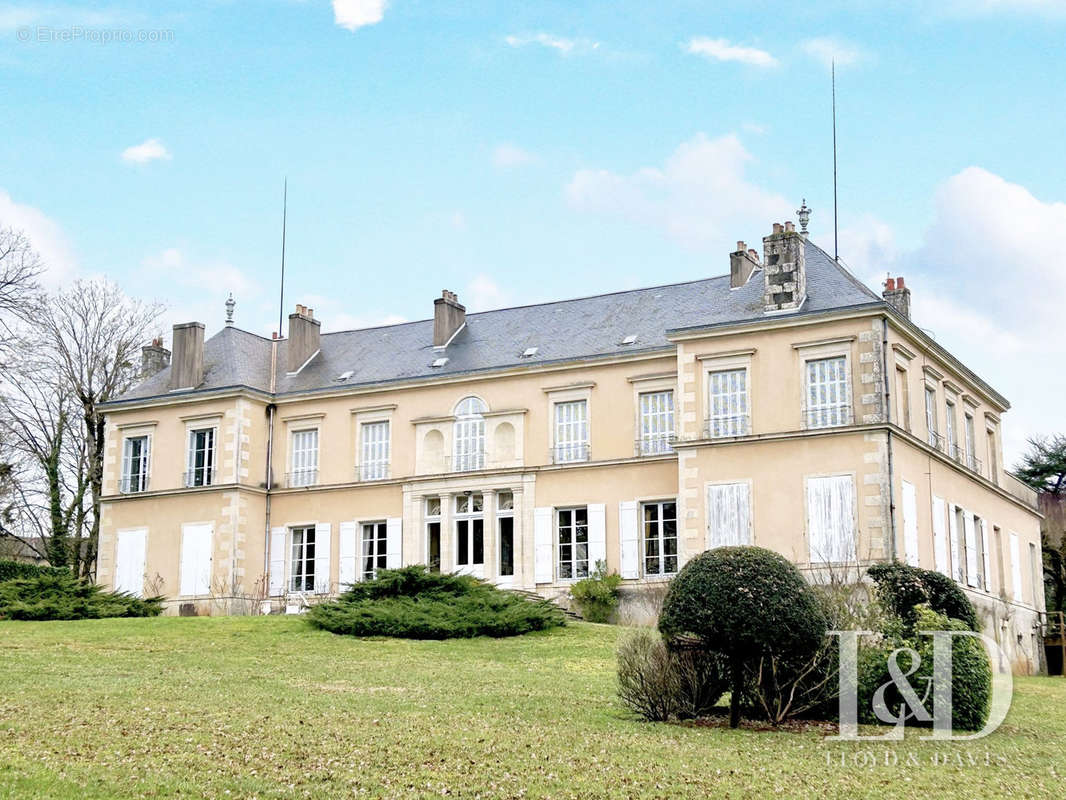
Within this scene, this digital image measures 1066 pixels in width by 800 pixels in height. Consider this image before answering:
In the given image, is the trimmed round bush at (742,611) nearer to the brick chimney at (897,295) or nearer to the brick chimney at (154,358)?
the brick chimney at (897,295)

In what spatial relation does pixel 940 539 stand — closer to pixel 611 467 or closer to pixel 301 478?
pixel 611 467

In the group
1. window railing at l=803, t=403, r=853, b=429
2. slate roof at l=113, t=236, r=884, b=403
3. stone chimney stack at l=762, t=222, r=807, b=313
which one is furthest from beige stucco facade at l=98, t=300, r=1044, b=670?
stone chimney stack at l=762, t=222, r=807, b=313

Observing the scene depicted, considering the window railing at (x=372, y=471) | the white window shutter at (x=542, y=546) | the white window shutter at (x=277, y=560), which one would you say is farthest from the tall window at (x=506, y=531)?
the white window shutter at (x=277, y=560)

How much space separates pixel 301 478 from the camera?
30.8 metres

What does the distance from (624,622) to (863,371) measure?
691 cm

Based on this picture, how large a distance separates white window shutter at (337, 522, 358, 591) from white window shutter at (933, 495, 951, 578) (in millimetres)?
12693

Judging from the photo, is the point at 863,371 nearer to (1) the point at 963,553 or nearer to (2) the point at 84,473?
(1) the point at 963,553

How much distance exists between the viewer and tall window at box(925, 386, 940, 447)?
2625 centimetres

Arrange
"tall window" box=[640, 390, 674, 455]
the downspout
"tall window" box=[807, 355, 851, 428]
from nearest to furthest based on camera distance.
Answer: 1. the downspout
2. "tall window" box=[807, 355, 851, 428]
3. "tall window" box=[640, 390, 674, 455]

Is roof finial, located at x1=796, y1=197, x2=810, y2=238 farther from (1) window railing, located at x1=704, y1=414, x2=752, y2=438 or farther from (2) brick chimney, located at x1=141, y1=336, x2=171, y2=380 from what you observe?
(2) brick chimney, located at x1=141, y1=336, x2=171, y2=380

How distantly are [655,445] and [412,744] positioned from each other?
16.5 m

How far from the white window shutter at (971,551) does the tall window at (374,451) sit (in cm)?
1287

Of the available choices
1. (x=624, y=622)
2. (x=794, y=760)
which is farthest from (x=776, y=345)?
(x=794, y=760)

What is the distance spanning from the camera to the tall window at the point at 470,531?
28578mm
